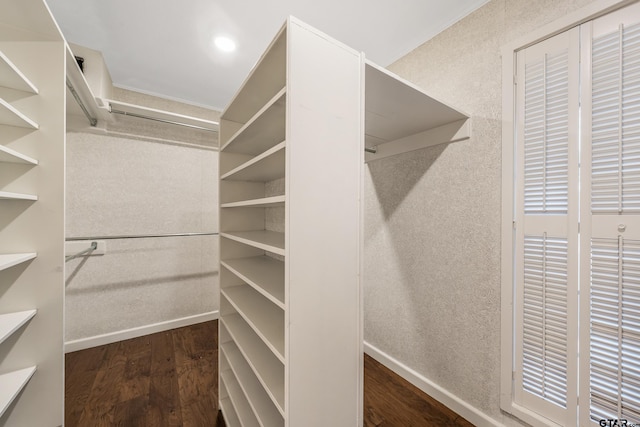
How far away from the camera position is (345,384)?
83cm

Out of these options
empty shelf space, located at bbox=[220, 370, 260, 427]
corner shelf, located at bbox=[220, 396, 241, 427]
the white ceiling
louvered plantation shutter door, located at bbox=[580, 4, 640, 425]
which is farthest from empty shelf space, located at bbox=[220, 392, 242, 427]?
the white ceiling

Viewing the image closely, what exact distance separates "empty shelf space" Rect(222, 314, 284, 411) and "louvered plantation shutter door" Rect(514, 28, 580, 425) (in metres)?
1.24

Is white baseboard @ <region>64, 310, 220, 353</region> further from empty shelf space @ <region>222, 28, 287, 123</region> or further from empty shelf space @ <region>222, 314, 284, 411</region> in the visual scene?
empty shelf space @ <region>222, 28, 287, 123</region>

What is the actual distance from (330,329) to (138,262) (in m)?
2.42

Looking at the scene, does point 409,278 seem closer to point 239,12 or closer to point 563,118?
point 563,118

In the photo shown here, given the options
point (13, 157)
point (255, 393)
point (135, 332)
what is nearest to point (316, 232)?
point (255, 393)

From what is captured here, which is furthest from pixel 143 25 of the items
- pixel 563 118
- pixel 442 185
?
pixel 563 118

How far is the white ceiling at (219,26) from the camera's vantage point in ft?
4.54

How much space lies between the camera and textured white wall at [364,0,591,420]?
1311 millimetres

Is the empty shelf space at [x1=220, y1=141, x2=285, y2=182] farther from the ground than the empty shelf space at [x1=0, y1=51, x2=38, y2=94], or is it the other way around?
the empty shelf space at [x1=0, y1=51, x2=38, y2=94]

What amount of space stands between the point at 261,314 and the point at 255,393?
39 cm

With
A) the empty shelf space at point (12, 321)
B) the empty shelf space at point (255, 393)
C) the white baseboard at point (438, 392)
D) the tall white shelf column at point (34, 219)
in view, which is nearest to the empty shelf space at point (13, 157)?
the tall white shelf column at point (34, 219)

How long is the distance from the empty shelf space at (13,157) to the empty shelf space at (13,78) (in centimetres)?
30

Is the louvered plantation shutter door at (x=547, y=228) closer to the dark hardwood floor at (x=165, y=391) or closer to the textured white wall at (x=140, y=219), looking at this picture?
the dark hardwood floor at (x=165, y=391)
